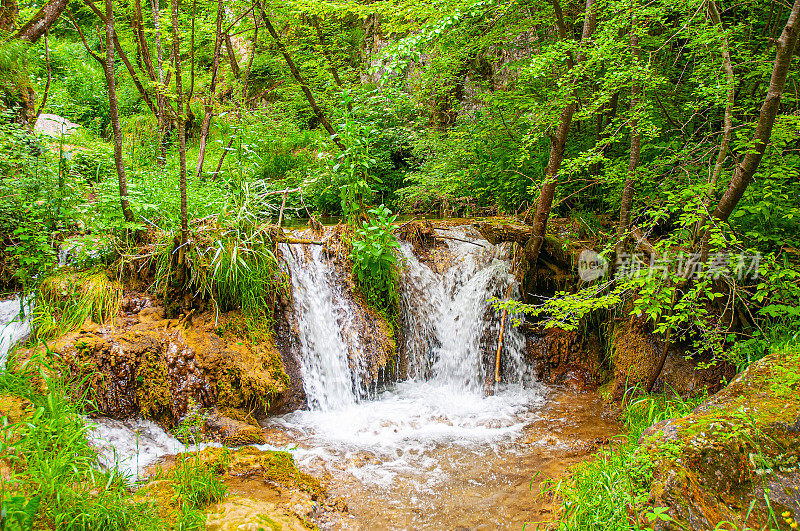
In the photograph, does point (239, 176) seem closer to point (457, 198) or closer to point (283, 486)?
point (283, 486)

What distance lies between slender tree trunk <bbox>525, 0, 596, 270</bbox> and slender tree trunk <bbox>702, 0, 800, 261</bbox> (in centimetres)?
157

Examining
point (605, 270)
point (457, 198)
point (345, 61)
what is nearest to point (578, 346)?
point (605, 270)

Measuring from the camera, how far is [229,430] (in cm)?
418

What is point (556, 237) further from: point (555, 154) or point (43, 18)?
point (43, 18)

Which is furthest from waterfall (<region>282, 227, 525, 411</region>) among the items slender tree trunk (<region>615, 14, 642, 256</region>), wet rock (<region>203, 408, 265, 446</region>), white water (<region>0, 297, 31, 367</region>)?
white water (<region>0, 297, 31, 367</region>)

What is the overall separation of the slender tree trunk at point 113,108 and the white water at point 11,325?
1.32m

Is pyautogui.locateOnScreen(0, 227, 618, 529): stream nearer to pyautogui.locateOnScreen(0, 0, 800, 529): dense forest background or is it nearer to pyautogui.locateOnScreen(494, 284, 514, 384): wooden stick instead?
pyautogui.locateOnScreen(494, 284, 514, 384): wooden stick

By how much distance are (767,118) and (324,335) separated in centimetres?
478

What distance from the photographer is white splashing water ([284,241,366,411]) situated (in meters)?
5.29

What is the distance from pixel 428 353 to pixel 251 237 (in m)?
2.87

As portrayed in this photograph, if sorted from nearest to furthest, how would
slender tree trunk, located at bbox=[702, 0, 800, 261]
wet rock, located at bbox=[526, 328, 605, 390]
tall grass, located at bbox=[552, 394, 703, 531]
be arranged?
1. tall grass, located at bbox=[552, 394, 703, 531]
2. slender tree trunk, located at bbox=[702, 0, 800, 261]
3. wet rock, located at bbox=[526, 328, 605, 390]

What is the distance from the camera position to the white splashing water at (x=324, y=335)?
529 cm

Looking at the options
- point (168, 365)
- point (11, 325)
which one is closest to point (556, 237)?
point (168, 365)

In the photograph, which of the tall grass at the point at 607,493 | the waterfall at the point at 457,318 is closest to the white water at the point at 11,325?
the waterfall at the point at 457,318
